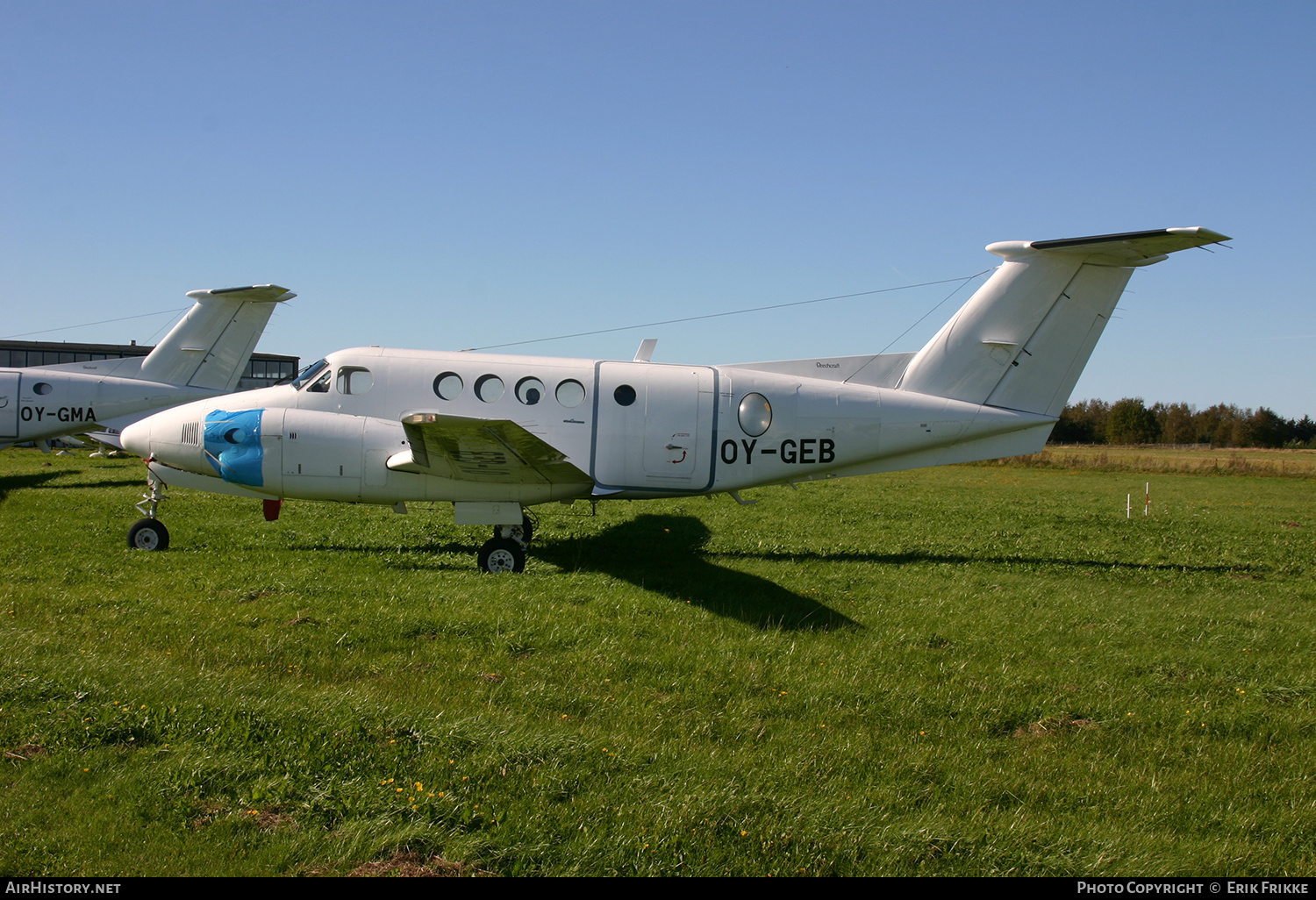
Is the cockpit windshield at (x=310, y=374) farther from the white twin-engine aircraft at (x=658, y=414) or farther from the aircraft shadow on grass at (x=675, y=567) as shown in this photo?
the aircraft shadow on grass at (x=675, y=567)

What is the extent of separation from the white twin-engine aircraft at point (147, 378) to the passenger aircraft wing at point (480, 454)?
542 inches

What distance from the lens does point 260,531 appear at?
14227mm

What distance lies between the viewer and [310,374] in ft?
42.2

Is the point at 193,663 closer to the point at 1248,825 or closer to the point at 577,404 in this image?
the point at 577,404

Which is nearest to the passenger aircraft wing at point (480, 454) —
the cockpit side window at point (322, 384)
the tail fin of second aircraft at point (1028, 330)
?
the cockpit side window at point (322, 384)

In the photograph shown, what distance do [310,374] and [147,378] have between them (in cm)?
1398

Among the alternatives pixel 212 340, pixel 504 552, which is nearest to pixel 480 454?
pixel 504 552

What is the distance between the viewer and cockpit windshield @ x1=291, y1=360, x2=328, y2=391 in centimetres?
1278

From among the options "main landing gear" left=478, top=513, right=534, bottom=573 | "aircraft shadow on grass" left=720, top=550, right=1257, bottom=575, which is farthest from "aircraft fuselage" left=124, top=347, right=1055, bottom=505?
"aircraft shadow on grass" left=720, top=550, right=1257, bottom=575

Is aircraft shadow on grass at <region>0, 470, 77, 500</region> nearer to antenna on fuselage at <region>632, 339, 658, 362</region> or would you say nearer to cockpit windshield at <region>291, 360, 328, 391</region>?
cockpit windshield at <region>291, 360, 328, 391</region>

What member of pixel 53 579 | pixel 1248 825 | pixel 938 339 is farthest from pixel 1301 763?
pixel 53 579

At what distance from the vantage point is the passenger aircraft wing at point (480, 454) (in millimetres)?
10281

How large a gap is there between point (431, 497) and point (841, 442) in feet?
21.9

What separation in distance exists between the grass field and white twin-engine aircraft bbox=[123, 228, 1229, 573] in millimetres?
1252
